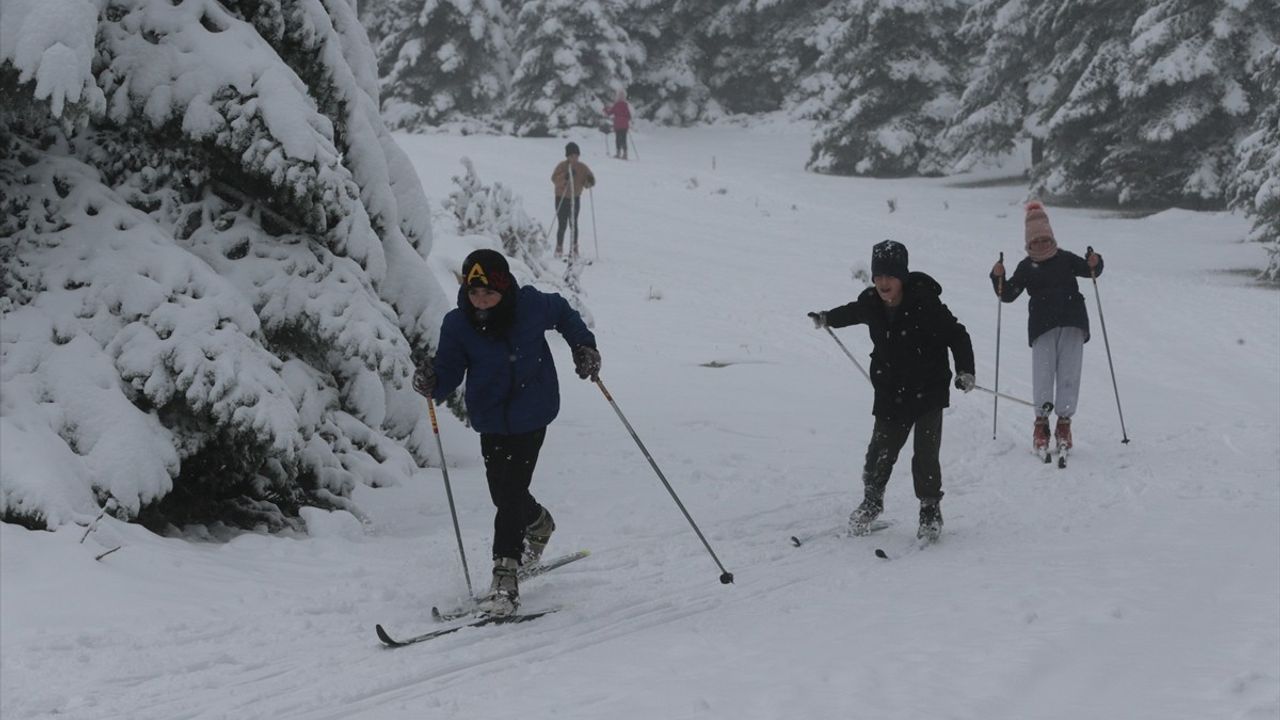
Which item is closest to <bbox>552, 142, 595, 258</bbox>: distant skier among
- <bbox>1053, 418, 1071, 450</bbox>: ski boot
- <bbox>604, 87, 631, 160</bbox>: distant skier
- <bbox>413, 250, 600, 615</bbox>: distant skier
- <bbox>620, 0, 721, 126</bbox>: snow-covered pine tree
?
<bbox>1053, 418, 1071, 450</bbox>: ski boot

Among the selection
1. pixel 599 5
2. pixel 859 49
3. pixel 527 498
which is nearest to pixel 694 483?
pixel 527 498

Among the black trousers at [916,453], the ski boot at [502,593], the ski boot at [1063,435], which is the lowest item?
the ski boot at [1063,435]

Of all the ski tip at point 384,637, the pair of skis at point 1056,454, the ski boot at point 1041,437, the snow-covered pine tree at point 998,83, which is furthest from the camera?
the snow-covered pine tree at point 998,83

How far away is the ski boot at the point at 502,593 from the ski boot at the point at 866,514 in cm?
225

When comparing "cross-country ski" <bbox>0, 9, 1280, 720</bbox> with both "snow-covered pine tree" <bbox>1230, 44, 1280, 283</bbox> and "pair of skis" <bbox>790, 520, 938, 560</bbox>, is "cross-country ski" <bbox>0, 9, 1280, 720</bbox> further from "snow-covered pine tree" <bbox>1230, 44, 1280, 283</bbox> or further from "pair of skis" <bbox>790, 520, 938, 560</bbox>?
"snow-covered pine tree" <bbox>1230, 44, 1280, 283</bbox>

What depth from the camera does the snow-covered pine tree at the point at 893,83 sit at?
1078 inches

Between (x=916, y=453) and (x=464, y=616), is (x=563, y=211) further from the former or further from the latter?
(x=464, y=616)

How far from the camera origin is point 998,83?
2461cm

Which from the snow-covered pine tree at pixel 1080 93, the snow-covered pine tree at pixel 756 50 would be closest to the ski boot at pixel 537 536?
the snow-covered pine tree at pixel 1080 93

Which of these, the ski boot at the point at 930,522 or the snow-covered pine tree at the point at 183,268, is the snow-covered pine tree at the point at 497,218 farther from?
the ski boot at the point at 930,522

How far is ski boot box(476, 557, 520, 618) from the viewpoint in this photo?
17.6 ft

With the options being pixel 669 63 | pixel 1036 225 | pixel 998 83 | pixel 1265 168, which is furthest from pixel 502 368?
pixel 669 63

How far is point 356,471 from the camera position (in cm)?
710

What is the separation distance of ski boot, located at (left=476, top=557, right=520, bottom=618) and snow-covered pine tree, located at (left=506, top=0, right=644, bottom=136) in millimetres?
30739
